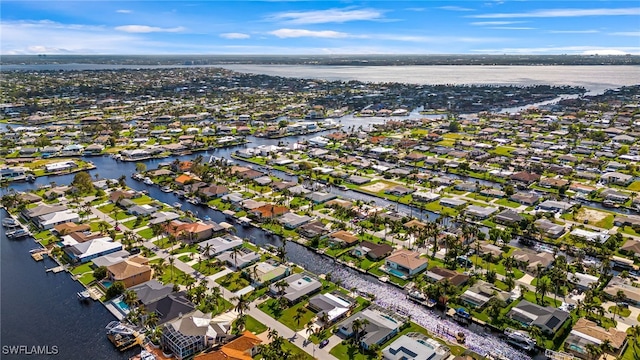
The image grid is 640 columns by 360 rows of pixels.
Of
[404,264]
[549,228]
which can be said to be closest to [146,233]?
[404,264]

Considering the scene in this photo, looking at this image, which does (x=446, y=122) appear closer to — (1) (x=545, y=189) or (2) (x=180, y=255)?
(1) (x=545, y=189)

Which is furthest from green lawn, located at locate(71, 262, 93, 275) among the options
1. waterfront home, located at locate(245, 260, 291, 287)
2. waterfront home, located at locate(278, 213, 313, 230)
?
waterfront home, located at locate(278, 213, 313, 230)

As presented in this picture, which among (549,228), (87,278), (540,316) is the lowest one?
(87,278)

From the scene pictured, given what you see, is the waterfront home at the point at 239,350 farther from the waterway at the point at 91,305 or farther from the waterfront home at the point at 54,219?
the waterfront home at the point at 54,219

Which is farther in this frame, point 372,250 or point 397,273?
point 372,250

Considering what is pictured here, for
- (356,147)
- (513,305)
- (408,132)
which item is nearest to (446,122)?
(408,132)

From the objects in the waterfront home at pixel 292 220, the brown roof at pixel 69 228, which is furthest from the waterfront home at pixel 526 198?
the brown roof at pixel 69 228

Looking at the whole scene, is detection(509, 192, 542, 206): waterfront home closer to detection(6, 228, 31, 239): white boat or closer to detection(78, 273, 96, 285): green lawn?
detection(78, 273, 96, 285): green lawn

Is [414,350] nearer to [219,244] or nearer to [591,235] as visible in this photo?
[219,244]
